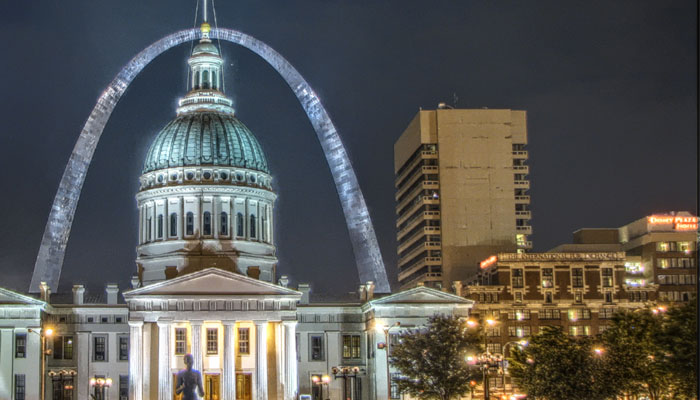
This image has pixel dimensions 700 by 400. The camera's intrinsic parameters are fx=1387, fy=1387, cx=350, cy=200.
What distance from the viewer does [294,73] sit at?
17525 cm

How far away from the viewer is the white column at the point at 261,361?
463 ft

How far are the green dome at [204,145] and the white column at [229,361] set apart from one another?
26229mm

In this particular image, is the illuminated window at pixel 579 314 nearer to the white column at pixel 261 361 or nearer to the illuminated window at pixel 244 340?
the white column at pixel 261 361

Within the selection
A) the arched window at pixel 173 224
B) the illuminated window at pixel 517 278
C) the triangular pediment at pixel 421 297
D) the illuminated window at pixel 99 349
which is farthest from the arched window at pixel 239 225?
the illuminated window at pixel 517 278

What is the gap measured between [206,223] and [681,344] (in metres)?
82.8

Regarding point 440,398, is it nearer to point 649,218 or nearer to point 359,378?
point 359,378

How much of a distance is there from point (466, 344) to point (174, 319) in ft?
101

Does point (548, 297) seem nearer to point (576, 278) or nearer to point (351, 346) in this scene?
point (576, 278)

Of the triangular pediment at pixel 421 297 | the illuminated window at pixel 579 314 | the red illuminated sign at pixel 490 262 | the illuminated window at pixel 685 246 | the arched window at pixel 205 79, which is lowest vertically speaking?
the illuminated window at pixel 579 314

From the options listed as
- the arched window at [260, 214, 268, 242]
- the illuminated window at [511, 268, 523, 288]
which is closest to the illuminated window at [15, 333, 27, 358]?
the arched window at [260, 214, 268, 242]

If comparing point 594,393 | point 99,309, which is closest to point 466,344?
point 594,393

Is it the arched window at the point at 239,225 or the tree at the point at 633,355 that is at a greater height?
the arched window at the point at 239,225

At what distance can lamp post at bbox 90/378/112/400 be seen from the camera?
5074 inches

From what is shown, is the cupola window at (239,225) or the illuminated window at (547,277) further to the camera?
the cupola window at (239,225)
